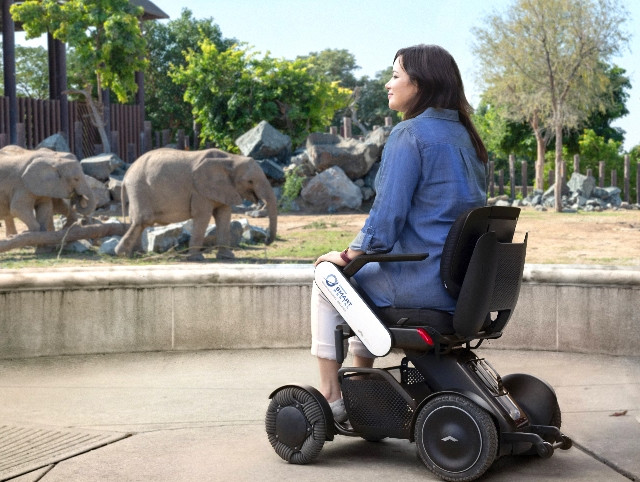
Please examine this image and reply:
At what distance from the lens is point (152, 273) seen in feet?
19.5

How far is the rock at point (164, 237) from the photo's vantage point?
1275 centimetres

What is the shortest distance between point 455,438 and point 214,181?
9.23 m

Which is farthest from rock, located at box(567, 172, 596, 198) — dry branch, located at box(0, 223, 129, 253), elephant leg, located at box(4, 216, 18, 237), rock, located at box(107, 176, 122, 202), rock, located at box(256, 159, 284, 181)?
elephant leg, located at box(4, 216, 18, 237)

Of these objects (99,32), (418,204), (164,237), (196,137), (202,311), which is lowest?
(202,311)

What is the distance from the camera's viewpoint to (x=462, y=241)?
3414mm

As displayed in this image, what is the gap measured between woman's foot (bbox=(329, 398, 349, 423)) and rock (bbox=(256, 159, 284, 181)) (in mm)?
19903

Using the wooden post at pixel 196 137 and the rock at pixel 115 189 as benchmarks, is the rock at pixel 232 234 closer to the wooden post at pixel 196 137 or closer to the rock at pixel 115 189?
the rock at pixel 115 189

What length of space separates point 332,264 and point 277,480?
776 millimetres

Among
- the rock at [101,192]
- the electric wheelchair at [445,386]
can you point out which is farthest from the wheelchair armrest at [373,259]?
the rock at [101,192]

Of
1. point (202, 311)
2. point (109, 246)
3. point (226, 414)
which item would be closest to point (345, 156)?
point (109, 246)

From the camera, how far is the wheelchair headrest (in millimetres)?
3398

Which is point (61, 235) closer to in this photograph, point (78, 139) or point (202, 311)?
point (202, 311)

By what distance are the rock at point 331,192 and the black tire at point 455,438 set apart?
1837 centimetres

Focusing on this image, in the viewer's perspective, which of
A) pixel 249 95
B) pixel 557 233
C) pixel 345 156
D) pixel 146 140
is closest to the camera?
pixel 557 233
